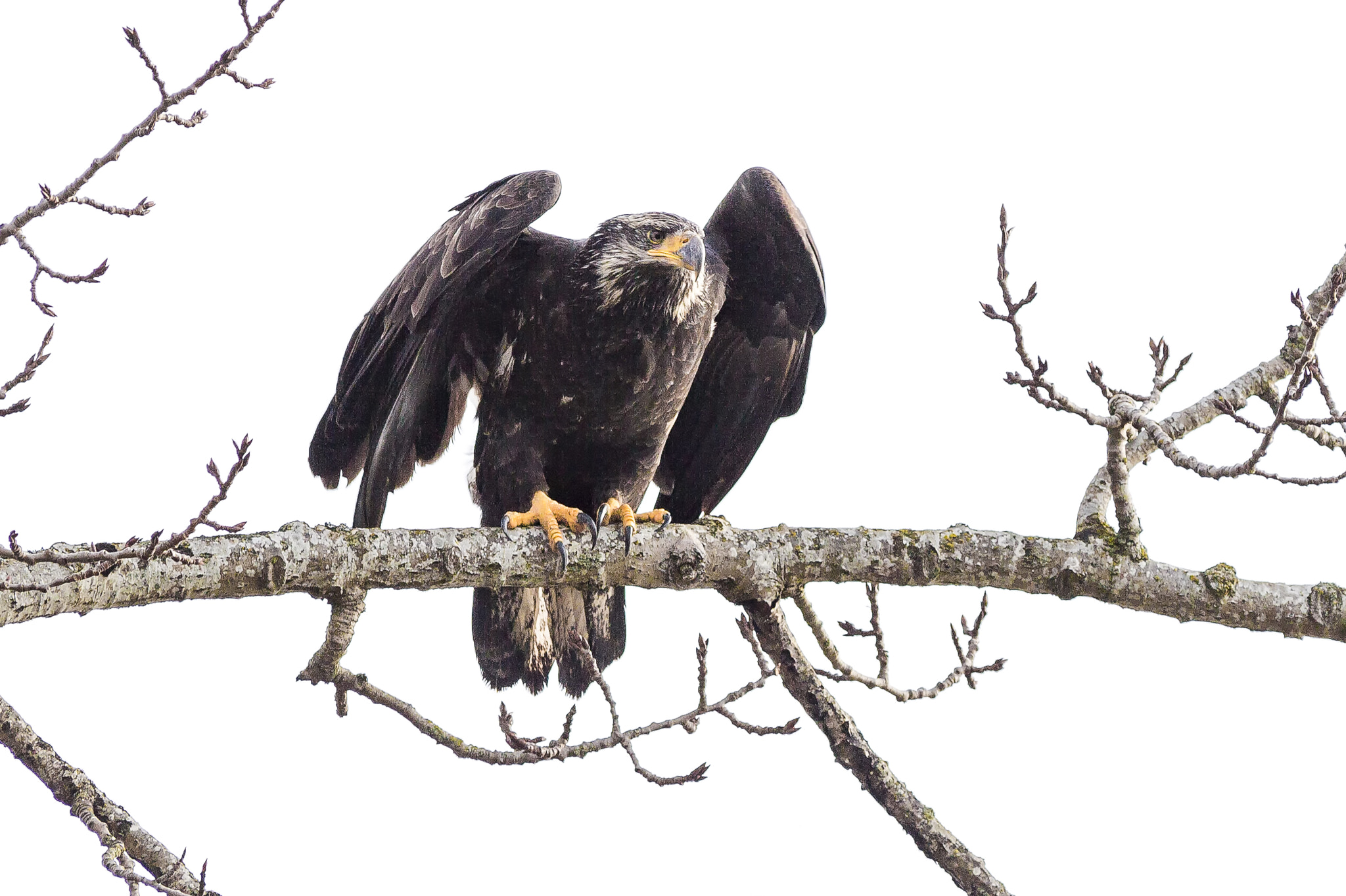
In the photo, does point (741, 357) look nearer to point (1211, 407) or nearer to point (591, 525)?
point (591, 525)

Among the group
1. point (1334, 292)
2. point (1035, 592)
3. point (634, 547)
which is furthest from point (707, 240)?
point (1334, 292)

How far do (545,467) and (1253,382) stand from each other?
2.49 metres

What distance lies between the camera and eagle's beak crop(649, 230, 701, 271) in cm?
436

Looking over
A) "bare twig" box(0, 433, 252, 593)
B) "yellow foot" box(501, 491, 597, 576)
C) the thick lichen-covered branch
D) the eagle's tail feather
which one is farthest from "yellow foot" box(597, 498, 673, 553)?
"bare twig" box(0, 433, 252, 593)

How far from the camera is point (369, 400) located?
4.23 metres

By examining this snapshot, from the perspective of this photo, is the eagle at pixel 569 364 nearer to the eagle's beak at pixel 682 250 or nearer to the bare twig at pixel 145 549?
the eagle's beak at pixel 682 250

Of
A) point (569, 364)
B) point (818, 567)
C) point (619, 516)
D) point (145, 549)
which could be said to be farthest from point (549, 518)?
point (145, 549)

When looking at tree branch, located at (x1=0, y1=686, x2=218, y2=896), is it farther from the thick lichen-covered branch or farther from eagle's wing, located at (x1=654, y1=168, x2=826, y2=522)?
eagle's wing, located at (x1=654, y1=168, x2=826, y2=522)

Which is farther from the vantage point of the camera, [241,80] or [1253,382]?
[1253,382]

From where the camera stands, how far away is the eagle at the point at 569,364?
4.15 m

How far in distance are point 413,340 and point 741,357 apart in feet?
4.85

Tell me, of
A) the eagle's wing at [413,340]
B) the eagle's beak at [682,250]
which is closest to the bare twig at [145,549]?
the eagle's wing at [413,340]

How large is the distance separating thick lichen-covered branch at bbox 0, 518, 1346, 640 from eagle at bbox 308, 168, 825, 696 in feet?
2.08

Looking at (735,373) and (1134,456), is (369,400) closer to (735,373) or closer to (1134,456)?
(735,373)
